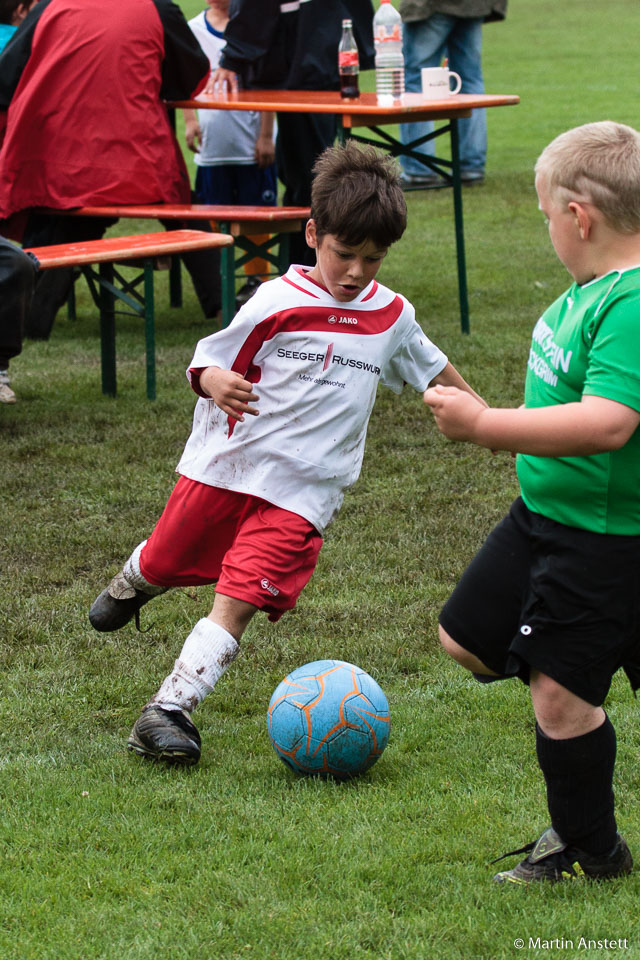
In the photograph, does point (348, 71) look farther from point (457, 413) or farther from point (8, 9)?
point (457, 413)

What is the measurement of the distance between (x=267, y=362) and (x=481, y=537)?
1.71m

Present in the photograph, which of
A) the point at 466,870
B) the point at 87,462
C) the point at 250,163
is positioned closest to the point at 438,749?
the point at 466,870

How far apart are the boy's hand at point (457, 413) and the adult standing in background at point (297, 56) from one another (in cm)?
604

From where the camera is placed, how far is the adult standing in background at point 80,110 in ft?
25.4

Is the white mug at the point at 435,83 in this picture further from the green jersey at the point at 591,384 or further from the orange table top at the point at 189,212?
the green jersey at the point at 591,384

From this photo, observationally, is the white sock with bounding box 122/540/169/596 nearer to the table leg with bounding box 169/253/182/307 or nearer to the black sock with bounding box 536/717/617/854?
the black sock with bounding box 536/717/617/854

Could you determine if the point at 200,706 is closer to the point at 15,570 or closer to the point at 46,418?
the point at 15,570

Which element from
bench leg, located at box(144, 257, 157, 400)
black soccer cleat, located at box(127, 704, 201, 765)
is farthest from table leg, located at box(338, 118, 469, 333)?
black soccer cleat, located at box(127, 704, 201, 765)

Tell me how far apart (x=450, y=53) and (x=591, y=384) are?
35.1ft

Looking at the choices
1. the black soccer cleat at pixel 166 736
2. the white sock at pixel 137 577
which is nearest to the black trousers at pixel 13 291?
the white sock at pixel 137 577

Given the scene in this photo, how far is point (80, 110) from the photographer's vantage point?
7.77m

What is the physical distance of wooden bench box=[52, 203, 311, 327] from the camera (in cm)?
719

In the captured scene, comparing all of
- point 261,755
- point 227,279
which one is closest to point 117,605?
point 261,755

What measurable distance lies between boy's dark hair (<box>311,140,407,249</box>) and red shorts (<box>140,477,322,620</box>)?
742 mm
